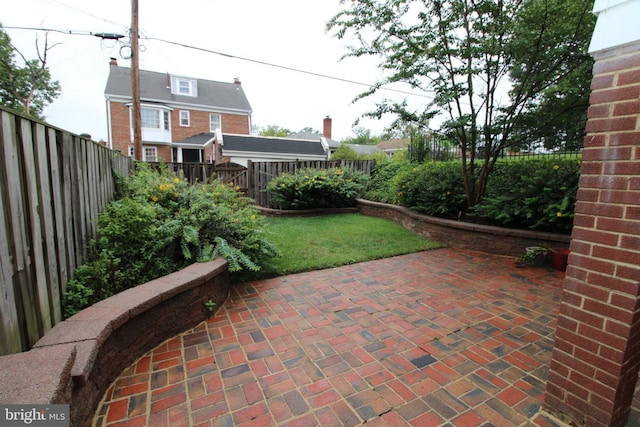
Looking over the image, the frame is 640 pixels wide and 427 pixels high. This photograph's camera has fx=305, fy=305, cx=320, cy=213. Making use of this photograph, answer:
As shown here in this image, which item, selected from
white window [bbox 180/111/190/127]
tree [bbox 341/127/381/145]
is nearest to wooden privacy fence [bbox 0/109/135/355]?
white window [bbox 180/111/190/127]

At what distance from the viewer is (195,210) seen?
12.2 ft

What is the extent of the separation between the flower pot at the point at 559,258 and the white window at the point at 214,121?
2413 cm

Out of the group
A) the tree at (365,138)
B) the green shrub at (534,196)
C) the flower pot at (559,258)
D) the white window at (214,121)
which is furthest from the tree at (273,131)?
the flower pot at (559,258)

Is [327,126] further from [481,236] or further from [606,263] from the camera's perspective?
[606,263]

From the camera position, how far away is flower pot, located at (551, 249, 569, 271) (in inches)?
168

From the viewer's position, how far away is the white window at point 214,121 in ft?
79.6

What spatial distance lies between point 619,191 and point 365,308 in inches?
87.1

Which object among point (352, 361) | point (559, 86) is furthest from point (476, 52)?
point (352, 361)

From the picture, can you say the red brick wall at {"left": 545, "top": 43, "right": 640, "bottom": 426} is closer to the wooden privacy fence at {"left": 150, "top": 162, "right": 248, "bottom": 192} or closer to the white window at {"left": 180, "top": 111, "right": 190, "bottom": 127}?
the wooden privacy fence at {"left": 150, "top": 162, "right": 248, "bottom": 192}

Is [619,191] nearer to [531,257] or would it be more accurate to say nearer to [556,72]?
[531,257]

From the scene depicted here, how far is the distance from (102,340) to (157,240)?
1474 mm

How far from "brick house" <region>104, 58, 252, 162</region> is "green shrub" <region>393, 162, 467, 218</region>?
54.9ft

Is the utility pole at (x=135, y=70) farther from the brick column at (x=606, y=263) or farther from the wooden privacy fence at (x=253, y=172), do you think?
the brick column at (x=606, y=263)

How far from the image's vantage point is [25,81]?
20.1 metres
